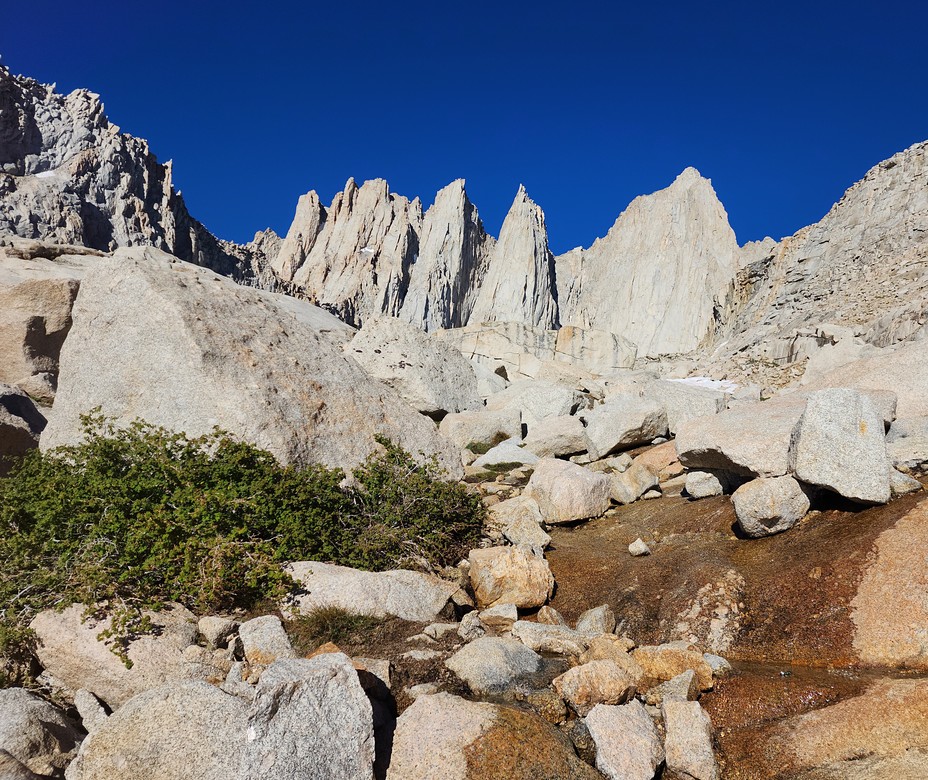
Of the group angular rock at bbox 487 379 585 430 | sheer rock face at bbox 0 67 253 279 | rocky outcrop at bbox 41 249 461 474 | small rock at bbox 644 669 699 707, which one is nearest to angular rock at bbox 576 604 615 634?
small rock at bbox 644 669 699 707

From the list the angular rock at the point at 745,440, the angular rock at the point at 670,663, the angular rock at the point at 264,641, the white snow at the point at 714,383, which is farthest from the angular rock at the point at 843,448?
the white snow at the point at 714,383

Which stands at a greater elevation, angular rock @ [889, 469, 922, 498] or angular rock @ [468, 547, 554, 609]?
angular rock @ [889, 469, 922, 498]

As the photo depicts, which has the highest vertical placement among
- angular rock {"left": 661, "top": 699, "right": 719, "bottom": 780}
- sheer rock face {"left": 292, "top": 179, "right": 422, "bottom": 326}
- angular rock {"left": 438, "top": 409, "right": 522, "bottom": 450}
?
sheer rock face {"left": 292, "top": 179, "right": 422, "bottom": 326}

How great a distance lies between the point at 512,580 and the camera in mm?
7480

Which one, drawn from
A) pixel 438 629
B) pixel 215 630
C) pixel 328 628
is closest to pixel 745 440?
pixel 438 629

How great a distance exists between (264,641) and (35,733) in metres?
1.75

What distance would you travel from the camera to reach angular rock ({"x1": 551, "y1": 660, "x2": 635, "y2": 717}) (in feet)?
15.8

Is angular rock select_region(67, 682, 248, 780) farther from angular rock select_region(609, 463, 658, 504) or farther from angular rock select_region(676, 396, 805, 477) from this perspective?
angular rock select_region(609, 463, 658, 504)

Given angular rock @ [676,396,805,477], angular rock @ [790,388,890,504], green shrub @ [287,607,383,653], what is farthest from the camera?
angular rock @ [676,396,805,477]

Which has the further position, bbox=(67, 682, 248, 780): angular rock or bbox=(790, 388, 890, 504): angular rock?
bbox=(790, 388, 890, 504): angular rock

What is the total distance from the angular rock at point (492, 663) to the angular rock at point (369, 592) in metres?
1.21

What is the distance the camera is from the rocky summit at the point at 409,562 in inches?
165

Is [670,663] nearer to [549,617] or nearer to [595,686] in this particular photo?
[595,686]

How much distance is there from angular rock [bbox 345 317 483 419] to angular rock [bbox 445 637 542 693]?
35.1ft
